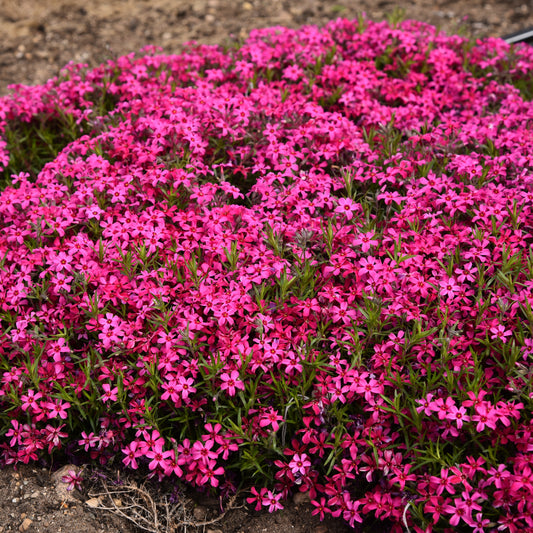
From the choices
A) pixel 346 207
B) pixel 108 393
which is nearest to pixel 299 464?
pixel 108 393

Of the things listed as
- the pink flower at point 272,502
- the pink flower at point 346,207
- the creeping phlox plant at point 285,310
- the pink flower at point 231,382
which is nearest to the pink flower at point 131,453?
the creeping phlox plant at point 285,310

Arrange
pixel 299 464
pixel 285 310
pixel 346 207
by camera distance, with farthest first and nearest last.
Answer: pixel 346 207
pixel 285 310
pixel 299 464

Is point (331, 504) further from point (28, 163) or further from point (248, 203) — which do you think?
point (28, 163)

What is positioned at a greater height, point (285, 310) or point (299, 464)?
point (285, 310)

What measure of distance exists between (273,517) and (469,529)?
1.11 metres

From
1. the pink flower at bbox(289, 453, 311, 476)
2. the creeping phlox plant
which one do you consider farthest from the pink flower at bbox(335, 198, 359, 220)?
the pink flower at bbox(289, 453, 311, 476)

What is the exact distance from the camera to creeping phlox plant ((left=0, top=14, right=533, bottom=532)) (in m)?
3.16

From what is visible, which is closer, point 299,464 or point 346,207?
point 299,464

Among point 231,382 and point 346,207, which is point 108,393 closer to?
point 231,382

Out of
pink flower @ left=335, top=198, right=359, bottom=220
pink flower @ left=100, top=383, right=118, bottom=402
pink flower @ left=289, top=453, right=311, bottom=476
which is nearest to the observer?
pink flower @ left=289, top=453, right=311, bottom=476

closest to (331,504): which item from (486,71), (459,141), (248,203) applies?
(248,203)

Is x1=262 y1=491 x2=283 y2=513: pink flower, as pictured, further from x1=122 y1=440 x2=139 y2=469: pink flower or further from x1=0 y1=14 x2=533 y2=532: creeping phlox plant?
x1=122 y1=440 x2=139 y2=469: pink flower

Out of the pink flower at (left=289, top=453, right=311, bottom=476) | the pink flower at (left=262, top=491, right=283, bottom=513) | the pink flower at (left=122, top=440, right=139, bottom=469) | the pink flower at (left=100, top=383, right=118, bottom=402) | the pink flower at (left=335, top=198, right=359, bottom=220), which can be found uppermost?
the pink flower at (left=335, top=198, right=359, bottom=220)

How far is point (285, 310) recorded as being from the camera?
3.53 metres
